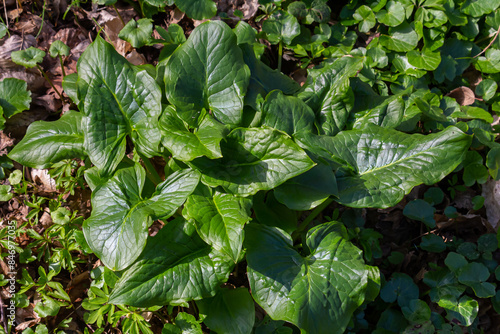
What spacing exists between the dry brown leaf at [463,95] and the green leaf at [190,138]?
1950mm

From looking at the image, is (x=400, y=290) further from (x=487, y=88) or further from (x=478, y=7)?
(x=478, y=7)

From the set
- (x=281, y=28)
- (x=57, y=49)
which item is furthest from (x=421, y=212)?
(x=57, y=49)

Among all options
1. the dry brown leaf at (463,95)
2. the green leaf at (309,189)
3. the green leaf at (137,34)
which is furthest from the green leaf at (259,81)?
the dry brown leaf at (463,95)

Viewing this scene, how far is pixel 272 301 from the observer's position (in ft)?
5.49

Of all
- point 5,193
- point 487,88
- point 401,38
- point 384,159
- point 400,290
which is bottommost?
point 400,290

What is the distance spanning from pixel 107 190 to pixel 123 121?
36 cm

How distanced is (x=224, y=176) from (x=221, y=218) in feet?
0.63

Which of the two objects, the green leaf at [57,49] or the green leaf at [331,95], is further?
the green leaf at [57,49]

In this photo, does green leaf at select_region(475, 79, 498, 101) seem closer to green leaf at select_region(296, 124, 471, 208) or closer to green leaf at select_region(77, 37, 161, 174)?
green leaf at select_region(296, 124, 471, 208)

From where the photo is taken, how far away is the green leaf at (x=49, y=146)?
1890mm

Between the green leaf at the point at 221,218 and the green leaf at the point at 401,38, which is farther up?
the green leaf at the point at 401,38

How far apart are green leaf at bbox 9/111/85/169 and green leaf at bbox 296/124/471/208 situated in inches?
42.8

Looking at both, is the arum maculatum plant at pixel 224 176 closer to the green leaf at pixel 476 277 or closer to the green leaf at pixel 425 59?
the green leaf at pixel 476 277

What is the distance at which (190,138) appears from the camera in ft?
5.66
